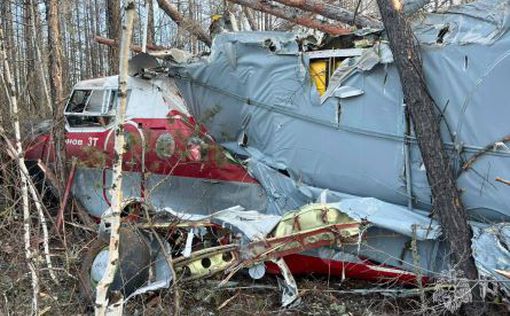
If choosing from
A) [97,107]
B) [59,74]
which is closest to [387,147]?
[97,107]

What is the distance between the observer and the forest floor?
5082mm

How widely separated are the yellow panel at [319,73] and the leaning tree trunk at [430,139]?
3.34 feet

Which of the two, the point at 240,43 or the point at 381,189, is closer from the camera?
the point at 381,189

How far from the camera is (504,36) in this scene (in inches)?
187

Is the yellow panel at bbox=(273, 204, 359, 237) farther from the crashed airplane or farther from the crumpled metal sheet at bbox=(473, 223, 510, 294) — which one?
the crumpled metal sheet at bbox=(473, 223, 510, 294)

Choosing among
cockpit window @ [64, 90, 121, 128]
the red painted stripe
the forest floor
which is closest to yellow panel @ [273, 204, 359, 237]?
the red painted stripe

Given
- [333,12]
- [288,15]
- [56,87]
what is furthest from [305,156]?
[56,87]

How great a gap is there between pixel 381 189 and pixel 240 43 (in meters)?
2.68

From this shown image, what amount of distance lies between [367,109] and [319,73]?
78 cm

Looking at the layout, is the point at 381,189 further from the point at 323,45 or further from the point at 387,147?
the point at 323,45

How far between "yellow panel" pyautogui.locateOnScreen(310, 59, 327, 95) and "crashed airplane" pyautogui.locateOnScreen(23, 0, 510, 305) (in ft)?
0.06

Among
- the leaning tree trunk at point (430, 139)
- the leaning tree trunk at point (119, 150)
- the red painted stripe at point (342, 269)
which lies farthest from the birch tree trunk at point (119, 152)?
the leaning tree trunk at point (430, 139)

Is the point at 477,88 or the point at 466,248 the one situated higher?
the point at 477,88

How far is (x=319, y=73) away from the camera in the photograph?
612cm
